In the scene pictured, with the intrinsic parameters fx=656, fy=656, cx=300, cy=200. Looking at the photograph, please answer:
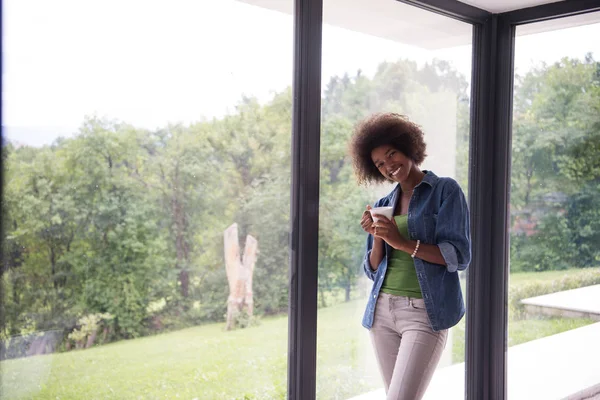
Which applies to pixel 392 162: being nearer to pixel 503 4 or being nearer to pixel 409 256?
pixel 409 256

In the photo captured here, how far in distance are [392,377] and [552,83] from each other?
1792 mm

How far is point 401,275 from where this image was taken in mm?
2545

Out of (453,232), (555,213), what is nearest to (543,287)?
(555,213)

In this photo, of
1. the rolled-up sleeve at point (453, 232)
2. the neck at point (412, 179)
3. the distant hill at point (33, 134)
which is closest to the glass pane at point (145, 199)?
the distant hill at point (33, 134)

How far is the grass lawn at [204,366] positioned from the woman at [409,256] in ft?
1.02

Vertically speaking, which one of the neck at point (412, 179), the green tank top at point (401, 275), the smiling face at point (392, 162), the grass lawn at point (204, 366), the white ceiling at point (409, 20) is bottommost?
the grass lawn at point (204, 366)

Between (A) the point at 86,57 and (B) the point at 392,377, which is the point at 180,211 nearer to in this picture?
(A) the point at 86,57

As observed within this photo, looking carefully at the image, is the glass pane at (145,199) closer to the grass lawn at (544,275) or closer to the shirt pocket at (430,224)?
the shirt pocket at (430,224)

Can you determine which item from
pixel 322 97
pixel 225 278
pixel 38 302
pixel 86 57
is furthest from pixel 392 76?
pixel 38 302

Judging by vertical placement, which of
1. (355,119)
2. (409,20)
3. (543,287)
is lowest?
(543,287)

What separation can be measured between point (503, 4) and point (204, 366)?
233 cm

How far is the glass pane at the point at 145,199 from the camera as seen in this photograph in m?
1.93

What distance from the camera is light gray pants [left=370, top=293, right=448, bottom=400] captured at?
243 centimetres

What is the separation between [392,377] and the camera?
2494mm
